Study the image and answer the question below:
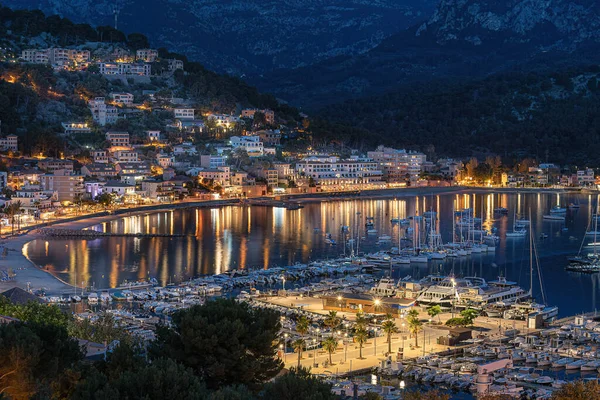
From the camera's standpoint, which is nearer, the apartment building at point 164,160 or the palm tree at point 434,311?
the palm tree at point 434,311

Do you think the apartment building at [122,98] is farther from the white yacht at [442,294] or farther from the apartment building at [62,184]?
the white yacht at [442,294]

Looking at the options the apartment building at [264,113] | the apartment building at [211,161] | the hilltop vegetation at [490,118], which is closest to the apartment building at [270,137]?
the apartment building at [264,113]

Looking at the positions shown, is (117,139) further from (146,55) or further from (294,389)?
(294,389)

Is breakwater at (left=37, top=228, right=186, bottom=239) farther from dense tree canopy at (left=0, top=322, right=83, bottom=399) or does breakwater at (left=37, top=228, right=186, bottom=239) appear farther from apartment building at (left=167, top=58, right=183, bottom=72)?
apartment building at (left=167, top=58, right=183, bottom=72)

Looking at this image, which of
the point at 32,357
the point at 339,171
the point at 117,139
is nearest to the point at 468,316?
the point at 32,357

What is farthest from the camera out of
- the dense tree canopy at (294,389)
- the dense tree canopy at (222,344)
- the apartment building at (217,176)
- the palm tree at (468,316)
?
the apartment building at (217,176)

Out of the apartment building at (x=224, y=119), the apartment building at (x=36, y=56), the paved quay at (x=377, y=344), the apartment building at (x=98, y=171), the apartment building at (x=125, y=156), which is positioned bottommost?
the paved quay at (x=377, y=344)

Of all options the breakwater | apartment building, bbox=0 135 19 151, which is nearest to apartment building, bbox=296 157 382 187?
apartment building, bbox=0 135 19 151

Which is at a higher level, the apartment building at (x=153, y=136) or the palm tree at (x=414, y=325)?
the apartment building at (x=153, y=136)
